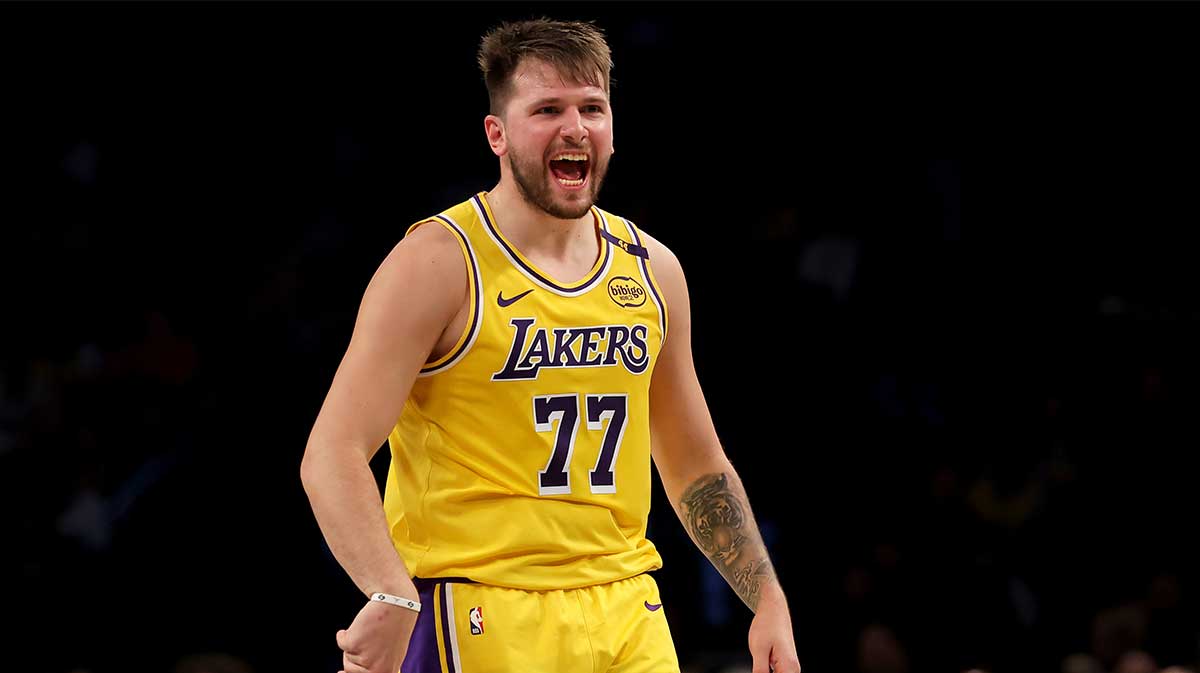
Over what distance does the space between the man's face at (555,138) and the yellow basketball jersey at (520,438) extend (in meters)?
0.16

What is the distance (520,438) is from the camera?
369cm

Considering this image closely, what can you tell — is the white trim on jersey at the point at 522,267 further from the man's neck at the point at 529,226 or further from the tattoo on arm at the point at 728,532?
the tattoo on arm at the point at 728,532

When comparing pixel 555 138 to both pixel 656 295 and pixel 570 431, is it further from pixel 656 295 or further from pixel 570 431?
pixel 570 431

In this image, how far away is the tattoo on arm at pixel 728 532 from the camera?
4062mm

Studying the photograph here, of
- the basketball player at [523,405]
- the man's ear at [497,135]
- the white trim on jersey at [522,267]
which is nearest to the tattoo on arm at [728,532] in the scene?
the basketball player at [523,405]

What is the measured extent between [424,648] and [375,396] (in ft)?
2.02

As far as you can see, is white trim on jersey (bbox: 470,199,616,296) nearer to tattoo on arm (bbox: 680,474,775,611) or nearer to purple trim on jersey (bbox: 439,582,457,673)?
tattoo on arm (bbox: 680,474,775,611)

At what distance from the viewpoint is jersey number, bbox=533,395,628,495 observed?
3711mm

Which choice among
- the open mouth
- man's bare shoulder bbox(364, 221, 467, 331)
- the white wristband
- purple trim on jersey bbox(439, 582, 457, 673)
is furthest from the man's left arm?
the white wristband

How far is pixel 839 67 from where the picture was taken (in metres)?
9.56

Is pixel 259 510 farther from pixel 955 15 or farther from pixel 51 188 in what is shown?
pixel 955 15

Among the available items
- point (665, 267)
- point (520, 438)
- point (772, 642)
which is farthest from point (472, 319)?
point (772, 642)

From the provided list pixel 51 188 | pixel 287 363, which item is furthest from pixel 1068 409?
pixel 51 188

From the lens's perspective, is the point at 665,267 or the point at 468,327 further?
the point at 665,267
